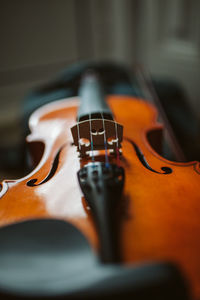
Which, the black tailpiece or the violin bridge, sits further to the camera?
the violin bridge

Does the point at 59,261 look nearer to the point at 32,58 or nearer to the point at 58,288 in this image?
the point at 58,288

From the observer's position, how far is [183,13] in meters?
1.85

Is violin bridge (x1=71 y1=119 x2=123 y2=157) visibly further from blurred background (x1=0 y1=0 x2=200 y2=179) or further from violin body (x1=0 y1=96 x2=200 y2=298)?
blurred background (x1=0 y1=0 x2=200 y2=179)

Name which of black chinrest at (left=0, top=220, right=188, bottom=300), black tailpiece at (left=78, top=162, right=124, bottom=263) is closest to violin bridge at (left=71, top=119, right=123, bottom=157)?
black tailpiece at (left=78, top=162, right=124, bottom=263)

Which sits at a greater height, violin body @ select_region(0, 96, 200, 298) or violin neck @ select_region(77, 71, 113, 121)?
violin neck @ select_region(77, 71, 113, 121)

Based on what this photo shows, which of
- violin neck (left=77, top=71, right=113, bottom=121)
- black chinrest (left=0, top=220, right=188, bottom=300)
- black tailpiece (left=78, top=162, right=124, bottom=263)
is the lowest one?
black chinrest (left=0, top=220, right=188, bottom=300)

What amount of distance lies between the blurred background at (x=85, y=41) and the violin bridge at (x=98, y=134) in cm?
141

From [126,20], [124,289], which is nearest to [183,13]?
[126,20]

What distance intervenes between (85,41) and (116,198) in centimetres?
214

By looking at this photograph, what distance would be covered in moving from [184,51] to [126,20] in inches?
22.0

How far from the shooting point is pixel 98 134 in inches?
23.1

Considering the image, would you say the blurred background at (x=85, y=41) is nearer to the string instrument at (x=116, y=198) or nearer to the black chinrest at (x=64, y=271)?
the string instrument at (x=116, y=198)

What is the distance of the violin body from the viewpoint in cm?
34

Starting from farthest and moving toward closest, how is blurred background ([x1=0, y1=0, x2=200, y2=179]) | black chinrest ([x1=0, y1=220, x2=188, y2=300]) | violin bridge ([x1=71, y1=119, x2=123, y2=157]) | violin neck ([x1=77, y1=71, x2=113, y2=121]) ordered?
blurred background ([x1=0, y1=0, x2=200, y2=179]) → violin neck ([x1=77, y1=71, x2=113, y2=121]) → violin bridge ([x1=71, y1=119, x2=123, y2=157]) → black chinrest ([x1=0, y1=220, x2=188, y2=300])
